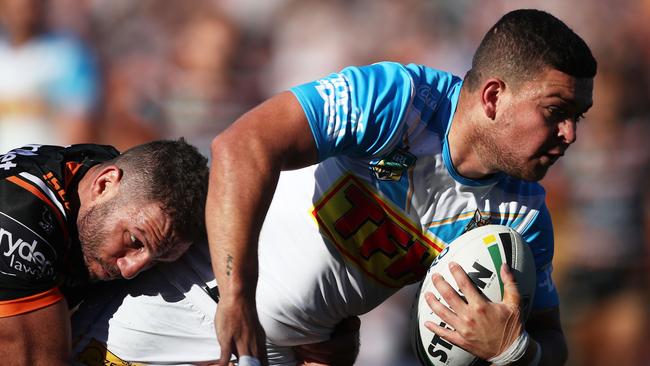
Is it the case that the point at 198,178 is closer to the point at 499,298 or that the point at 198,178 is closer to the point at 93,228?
the point at 93,228

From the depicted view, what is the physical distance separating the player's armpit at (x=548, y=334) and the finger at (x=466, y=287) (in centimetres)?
55

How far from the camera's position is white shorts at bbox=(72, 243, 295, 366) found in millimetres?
4230

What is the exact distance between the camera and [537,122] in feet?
11.8

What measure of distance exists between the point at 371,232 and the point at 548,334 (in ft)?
3.14

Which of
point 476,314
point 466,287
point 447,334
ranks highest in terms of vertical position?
point 466,287

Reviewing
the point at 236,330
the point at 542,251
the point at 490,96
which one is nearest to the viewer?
the point at 236,330

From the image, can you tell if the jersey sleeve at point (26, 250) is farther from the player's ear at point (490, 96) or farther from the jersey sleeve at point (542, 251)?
the jersey sleeve at point (542, 251)

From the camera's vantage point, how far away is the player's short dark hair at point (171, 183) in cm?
396

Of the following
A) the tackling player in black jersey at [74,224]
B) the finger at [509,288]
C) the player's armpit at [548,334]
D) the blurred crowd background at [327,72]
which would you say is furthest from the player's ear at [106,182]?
the blurred crowd background at [327,72]

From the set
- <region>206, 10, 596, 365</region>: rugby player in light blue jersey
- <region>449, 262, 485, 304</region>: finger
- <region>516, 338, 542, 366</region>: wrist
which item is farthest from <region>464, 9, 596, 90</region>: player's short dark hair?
<region>516, 338, 542, 366</region>: wrist

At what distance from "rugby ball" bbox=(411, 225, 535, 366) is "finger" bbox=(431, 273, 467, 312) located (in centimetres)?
3

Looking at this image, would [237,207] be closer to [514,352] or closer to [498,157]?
[498,157]

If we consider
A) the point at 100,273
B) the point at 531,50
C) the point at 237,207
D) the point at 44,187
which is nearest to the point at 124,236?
the point at 100,273

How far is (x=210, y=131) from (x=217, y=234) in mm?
3859
